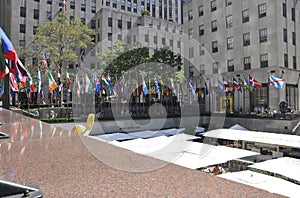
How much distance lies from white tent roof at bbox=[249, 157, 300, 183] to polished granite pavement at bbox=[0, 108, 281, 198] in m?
9.73

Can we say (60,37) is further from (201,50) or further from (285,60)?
(285,60)

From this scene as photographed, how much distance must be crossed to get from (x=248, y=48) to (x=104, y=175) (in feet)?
116

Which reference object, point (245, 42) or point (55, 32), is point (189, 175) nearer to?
point (55, 32)

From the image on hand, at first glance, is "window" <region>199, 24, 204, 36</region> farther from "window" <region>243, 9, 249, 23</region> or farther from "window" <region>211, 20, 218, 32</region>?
"window" <region>243, 9, 249, 23</region>

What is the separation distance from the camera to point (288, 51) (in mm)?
32281

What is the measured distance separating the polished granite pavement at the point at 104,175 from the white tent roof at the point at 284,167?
9729 mm

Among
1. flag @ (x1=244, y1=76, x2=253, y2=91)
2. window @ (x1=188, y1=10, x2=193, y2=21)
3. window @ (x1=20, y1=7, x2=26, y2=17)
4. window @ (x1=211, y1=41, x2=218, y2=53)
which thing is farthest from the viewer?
window @ (x1=20, y1=7, x2=26, y2=17)

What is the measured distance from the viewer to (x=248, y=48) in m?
34.1

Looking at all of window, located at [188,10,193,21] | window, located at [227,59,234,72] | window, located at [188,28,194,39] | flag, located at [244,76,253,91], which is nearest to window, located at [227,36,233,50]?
window, located at [227,59,234,72]

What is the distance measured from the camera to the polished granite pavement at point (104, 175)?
183 cm

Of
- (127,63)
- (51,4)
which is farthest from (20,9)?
(127,63)

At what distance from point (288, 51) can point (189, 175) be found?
35008 mm

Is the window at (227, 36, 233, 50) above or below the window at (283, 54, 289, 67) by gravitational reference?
above

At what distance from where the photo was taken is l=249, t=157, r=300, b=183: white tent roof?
10594mm
